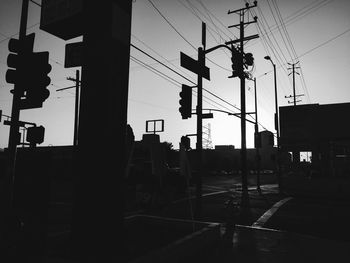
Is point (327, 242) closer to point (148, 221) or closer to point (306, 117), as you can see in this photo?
point (148, 221)

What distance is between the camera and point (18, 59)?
20.8ft

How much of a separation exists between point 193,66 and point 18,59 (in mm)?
5821

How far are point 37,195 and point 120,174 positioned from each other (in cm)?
181

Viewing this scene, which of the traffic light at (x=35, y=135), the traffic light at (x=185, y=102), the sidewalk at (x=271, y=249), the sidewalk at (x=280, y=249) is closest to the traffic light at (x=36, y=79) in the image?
the traffic light at (x=35, y=135)

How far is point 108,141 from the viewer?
12.7 feet

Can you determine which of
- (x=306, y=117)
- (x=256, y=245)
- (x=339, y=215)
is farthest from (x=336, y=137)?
(x=256, y=245)

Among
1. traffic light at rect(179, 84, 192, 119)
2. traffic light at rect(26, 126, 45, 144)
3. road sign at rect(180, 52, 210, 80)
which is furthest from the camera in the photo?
traffic light at rect(179, 84, 192, 119)

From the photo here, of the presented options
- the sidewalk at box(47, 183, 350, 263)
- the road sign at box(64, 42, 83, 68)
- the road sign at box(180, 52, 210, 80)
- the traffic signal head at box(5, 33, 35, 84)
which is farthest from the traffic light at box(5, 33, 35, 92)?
the road sign at box(180, 52, 210, 80)

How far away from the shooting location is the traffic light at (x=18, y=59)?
6234 millimetres

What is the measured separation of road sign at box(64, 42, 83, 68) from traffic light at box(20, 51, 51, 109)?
7.03 feet

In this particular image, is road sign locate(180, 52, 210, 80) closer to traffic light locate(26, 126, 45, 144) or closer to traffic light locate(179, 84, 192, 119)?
traffic light locate(179, 84, 192, 119)

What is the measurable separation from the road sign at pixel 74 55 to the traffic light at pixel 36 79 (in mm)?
2143

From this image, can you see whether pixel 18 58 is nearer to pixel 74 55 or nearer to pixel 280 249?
pixel 74 55

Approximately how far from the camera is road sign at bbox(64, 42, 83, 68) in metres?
4.27
